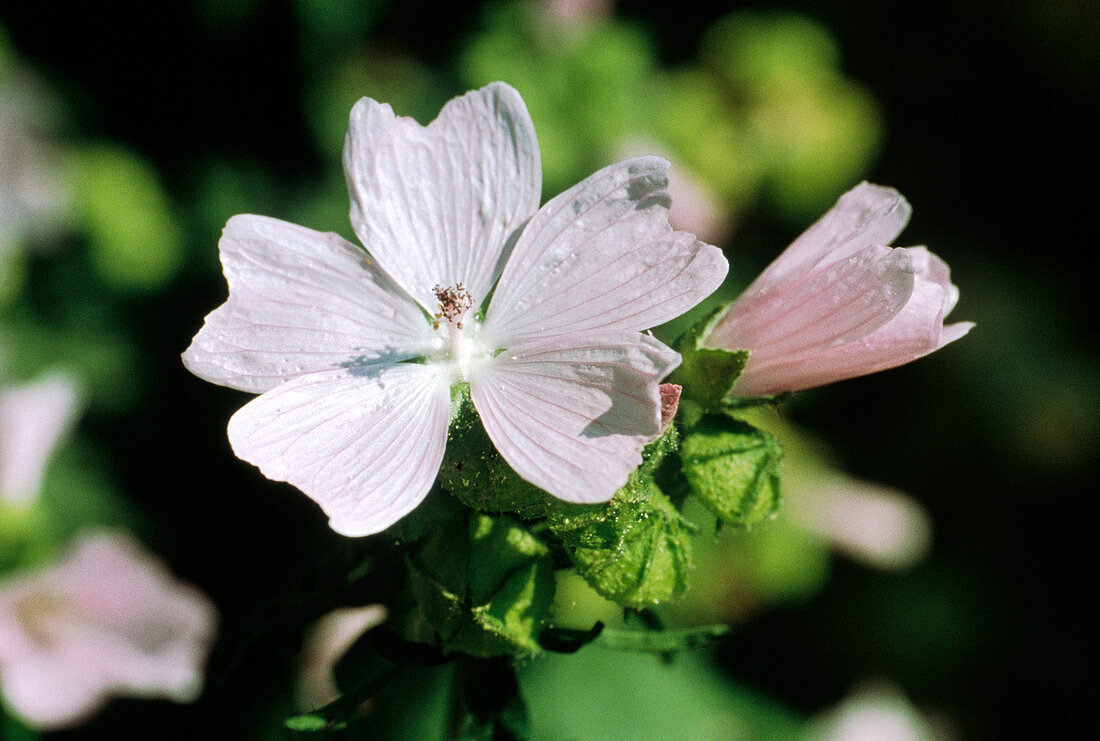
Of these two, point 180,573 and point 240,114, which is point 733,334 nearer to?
point 180,573

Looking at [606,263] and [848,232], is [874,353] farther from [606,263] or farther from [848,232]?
[606,263]

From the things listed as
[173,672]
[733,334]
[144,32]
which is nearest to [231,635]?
[173,672]

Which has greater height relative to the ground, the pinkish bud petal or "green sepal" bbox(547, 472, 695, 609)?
the pinkish bud petal

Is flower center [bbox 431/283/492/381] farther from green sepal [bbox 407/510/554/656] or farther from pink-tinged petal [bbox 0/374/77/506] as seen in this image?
pink-tinged petal [bbox 0/374/77/506]

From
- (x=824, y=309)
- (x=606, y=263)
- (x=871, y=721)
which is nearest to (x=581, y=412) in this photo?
(x=606, y=263)

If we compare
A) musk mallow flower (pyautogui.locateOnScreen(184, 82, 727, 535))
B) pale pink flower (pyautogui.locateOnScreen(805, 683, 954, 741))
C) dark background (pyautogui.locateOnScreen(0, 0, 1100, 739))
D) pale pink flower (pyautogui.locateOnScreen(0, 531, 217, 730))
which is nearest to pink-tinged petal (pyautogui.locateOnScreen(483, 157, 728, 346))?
musk mallow flower (pyautogui.locateOnScreen(184, 82, 727, 535))
